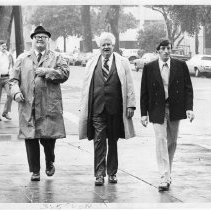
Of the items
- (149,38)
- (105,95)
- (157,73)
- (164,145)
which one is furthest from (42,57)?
(149,38)

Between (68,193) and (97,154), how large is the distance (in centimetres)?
88

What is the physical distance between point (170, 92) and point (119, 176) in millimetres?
1439

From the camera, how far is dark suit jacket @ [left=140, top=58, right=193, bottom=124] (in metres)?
8.65

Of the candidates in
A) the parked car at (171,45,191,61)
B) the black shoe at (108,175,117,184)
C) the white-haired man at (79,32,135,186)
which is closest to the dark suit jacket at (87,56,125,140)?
the white-haired man at (79,32,135,186)

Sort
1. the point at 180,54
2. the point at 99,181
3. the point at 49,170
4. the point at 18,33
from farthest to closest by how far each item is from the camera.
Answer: the point at 180,54
the point at 18,33
the point at 49,170
the point at 99,181

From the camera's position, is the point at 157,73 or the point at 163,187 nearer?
the point at 163,187

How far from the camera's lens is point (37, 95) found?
9.12m

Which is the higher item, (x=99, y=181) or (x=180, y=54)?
(x=99, y=181)

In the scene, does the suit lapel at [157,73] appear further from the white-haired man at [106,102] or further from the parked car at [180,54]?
the parked car at [180,54]

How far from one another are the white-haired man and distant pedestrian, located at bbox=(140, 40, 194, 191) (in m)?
0.35

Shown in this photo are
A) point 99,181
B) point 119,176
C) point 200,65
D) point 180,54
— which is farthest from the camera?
point 180,54

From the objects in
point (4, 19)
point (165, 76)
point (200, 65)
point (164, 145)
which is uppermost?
point (4, 19)

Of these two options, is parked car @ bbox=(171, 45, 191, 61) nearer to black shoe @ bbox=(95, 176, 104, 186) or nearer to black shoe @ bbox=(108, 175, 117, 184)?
black shoe @ bbox=(108, 175, 117, 184)

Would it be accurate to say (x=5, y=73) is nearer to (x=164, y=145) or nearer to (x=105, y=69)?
(x=105, y=69)
